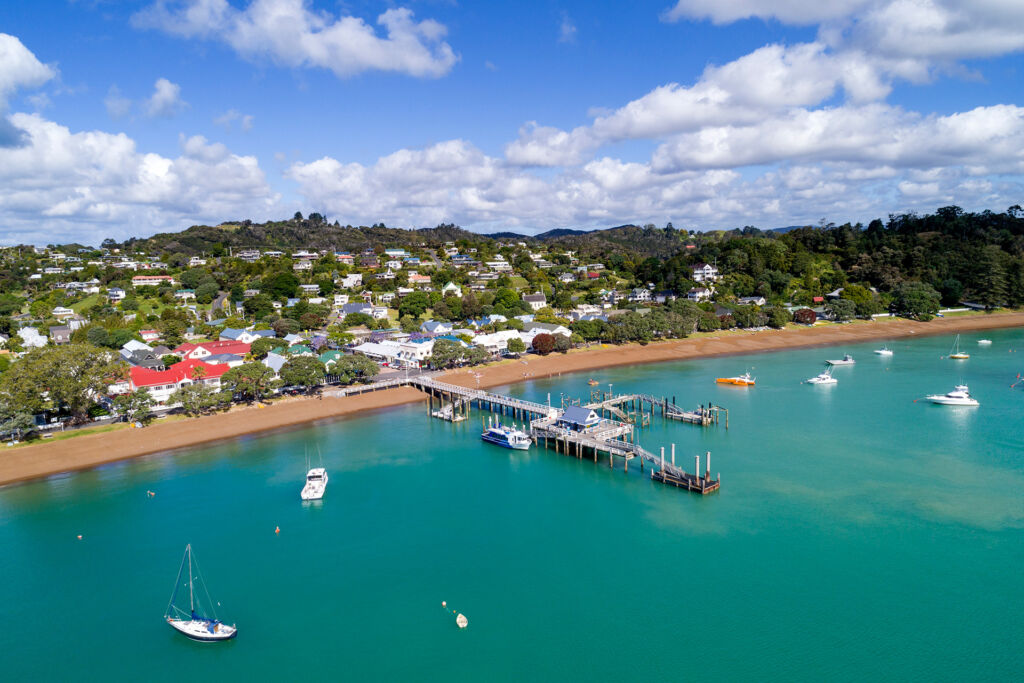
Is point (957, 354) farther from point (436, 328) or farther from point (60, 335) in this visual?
point (60, 335)

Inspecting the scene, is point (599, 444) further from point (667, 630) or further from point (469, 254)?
point (469, 254)

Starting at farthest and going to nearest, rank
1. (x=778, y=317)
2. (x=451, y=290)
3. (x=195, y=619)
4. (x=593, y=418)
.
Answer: (x=451, y=290) → (x=778, y=317) → (x=593, y=418) → (x=195, y=619)

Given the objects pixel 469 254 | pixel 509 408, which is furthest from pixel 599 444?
pixel 469 254

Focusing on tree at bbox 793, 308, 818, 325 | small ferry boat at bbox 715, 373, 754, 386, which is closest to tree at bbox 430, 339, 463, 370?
small ferry boat at bbox 715, 373, 754, 386

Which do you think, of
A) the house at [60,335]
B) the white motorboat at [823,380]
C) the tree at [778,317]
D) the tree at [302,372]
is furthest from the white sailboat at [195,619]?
the tree at [778,317]

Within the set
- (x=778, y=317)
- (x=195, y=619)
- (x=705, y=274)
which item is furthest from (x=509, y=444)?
(x=705, y=274)

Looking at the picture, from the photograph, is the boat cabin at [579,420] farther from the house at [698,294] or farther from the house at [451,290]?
the house at [698,294]
